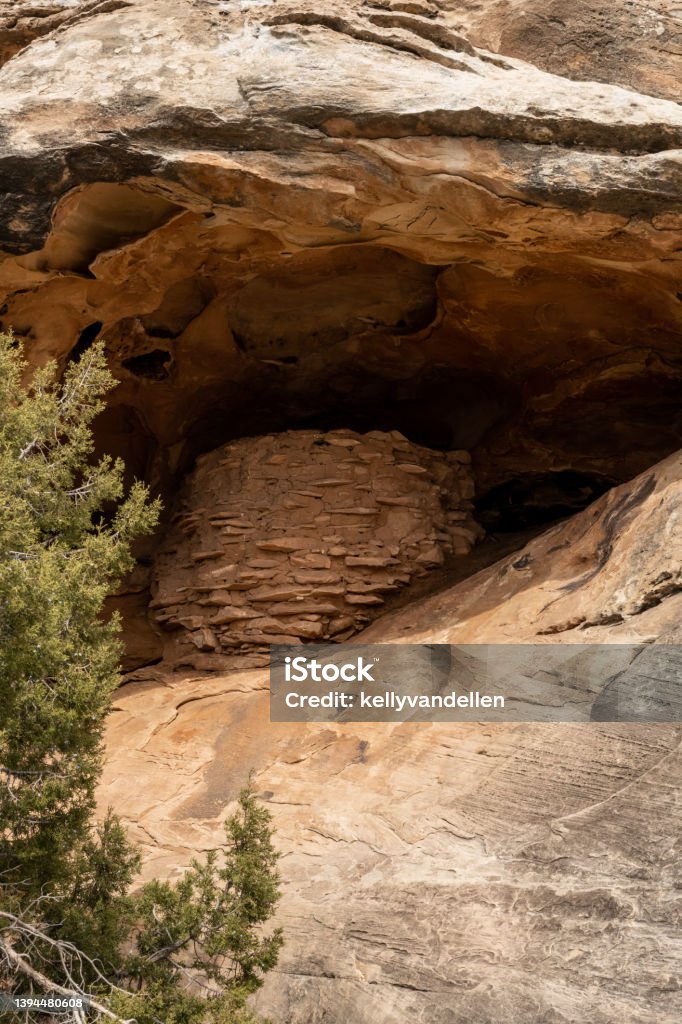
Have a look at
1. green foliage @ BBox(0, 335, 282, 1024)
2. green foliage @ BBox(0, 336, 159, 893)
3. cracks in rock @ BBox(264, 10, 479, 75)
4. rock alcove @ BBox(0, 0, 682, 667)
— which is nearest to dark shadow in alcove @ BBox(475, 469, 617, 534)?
rock alcove @ BBox(0, 0, 682, 667)

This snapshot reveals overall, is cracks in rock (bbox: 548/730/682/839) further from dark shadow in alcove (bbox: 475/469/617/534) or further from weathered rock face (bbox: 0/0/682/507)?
dark shadow in alcove (bbox: 475/469/617/534)

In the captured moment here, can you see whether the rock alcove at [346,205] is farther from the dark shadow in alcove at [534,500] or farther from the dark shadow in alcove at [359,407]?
the dark shadow in alcove at [359,407]

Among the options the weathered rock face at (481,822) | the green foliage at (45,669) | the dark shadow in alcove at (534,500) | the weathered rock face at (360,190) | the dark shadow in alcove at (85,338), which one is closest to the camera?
the weathered rock face at (481,822)

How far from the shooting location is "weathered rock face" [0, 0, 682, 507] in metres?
5.46

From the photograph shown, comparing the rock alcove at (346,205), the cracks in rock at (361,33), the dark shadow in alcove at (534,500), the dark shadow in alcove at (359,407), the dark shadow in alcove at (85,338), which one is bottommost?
the dark shadow in alcove at (534,500)

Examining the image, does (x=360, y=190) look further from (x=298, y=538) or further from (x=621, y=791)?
(x=621, y=791)

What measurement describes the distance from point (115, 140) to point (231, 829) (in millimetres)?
3371

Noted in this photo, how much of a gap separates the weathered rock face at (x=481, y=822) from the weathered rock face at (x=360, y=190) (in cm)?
158

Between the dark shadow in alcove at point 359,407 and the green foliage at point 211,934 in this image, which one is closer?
the green foliage at point 211,934

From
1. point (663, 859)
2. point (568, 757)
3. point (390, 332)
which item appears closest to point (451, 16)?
point (390, 332)

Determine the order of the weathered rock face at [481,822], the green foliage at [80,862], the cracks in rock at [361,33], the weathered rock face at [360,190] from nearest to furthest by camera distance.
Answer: the weathered rock face at [481,822] < the green foliage at [80,862] < the weathered rock face at [360,190] < the cracks in rock at [361,33]

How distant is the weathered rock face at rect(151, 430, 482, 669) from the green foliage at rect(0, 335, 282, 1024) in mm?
2358

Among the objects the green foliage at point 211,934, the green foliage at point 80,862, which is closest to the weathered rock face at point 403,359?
the green foliage at point 211,934

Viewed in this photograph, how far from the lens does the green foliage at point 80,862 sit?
157 inches
